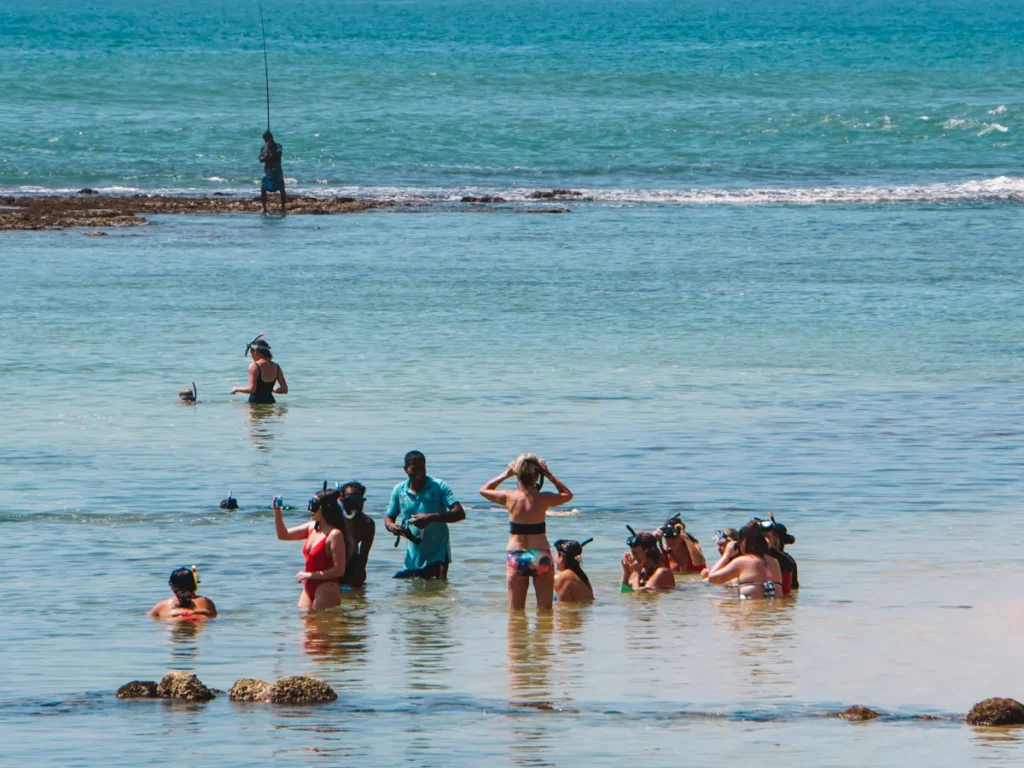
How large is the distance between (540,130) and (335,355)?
34.4 meters

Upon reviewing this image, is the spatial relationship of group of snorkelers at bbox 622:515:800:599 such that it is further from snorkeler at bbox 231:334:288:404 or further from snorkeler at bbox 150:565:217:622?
snorkeler at bbox 231:334:288:404

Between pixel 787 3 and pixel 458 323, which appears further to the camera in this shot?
pixel 787 3

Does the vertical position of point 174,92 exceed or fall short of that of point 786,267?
it exceeds it

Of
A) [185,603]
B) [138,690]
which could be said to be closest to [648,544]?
[185,603]

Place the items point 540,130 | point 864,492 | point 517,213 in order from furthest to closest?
point 540,130
point 517,213
point 864,492

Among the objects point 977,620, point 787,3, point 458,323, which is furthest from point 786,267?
point 787,3

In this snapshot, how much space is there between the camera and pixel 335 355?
25.5m

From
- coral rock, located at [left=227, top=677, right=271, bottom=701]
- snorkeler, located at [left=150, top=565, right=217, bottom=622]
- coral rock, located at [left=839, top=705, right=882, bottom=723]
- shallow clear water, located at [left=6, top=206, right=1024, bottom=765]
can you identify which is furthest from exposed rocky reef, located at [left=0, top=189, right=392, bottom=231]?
coral rock, located at [left=839, top=705, right=882, bottom=723]

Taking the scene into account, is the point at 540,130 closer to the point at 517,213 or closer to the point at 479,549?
the point at 517,213

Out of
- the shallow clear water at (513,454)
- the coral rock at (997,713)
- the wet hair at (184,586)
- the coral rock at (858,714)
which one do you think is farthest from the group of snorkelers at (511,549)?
the coral rock at (997,713)

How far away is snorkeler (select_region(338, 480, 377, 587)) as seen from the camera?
1419 centimetres

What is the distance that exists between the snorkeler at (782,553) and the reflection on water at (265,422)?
23.0ft

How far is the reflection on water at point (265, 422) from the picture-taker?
→ 66.7ft

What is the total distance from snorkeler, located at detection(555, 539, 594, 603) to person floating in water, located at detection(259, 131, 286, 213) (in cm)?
2630
